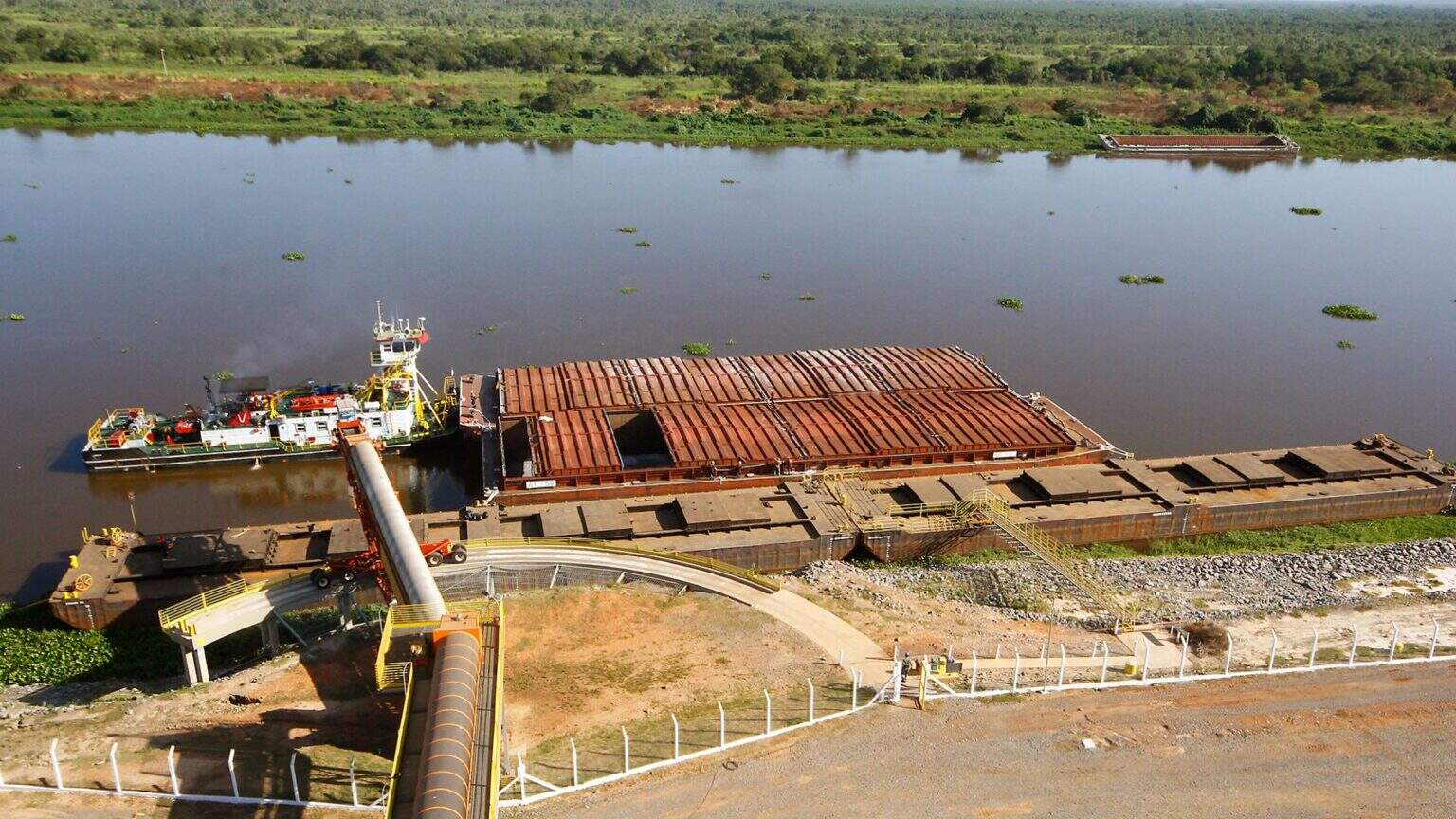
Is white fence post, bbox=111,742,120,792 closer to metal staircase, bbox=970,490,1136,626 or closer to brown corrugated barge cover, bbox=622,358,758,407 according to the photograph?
brown corrugated barge cover, bbox=622,358,758,407

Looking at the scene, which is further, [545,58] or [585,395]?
[545,58]

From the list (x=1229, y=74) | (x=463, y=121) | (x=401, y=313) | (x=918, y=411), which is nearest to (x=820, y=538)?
(x=918, y=411)

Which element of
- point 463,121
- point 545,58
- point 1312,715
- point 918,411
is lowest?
point 1312,715

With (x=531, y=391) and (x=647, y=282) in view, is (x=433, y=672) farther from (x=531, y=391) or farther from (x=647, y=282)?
(x=647, y=282)

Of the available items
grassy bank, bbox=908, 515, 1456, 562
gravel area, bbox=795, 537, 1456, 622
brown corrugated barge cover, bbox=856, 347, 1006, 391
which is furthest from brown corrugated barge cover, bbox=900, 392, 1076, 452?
gravel area, bbox=795, 537, 1456, 622

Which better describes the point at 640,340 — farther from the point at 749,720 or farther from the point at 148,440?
the point at 749,720

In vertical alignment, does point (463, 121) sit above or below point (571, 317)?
above

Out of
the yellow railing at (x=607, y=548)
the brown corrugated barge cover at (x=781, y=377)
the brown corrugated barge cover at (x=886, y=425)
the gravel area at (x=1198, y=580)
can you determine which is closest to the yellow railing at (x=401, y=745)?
the yellow railing at (x=607, y=548)
